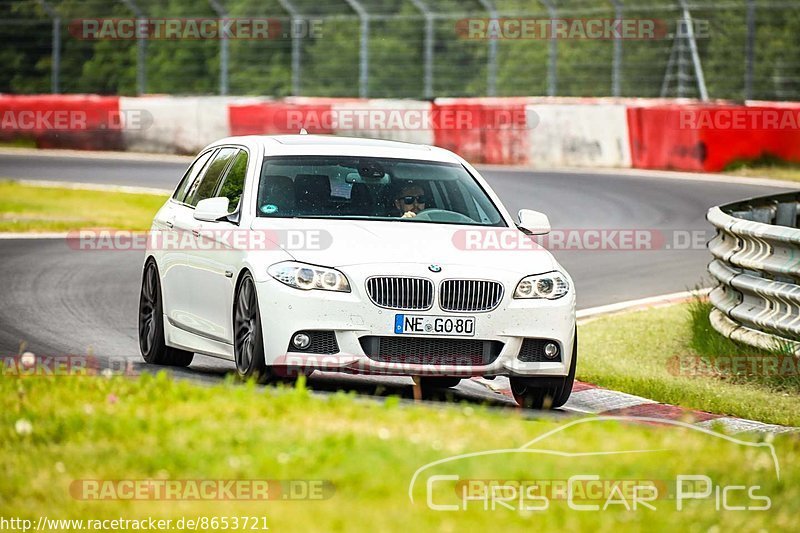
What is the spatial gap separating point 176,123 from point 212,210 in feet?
79.7

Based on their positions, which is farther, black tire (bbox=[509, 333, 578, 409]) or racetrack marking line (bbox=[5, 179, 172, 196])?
racetrack marking line (bbox=[5, 179, 172, 196])

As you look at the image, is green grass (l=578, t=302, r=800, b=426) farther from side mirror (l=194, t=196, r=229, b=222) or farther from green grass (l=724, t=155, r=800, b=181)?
green grass (l=724, t=155, r=800, b=181)

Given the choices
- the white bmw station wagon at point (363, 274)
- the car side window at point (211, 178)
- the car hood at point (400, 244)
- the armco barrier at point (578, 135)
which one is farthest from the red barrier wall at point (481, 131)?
the car hood at point (400, 244)

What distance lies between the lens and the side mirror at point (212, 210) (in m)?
10.2

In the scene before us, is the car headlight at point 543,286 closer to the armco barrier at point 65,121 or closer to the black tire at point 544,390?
the black tire at point 544,390

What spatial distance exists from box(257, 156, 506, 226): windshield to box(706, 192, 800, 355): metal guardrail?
2.35 metres

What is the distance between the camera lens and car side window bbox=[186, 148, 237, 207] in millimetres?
11219

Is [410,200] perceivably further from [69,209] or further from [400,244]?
[69,209]

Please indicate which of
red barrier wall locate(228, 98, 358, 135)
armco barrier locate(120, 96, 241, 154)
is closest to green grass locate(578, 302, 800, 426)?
red barrier wall locate(228, 98, 358, 135)

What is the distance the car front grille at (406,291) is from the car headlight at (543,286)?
0.54 meters

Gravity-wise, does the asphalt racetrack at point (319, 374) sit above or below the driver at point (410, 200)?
A: below

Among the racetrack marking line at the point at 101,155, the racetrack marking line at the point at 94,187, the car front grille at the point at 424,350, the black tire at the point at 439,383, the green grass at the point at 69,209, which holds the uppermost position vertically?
the car front grille at the point at 424,350

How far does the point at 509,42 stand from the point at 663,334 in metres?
33.8

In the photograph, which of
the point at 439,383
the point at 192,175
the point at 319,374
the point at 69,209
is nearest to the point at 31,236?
the point at 69,209
